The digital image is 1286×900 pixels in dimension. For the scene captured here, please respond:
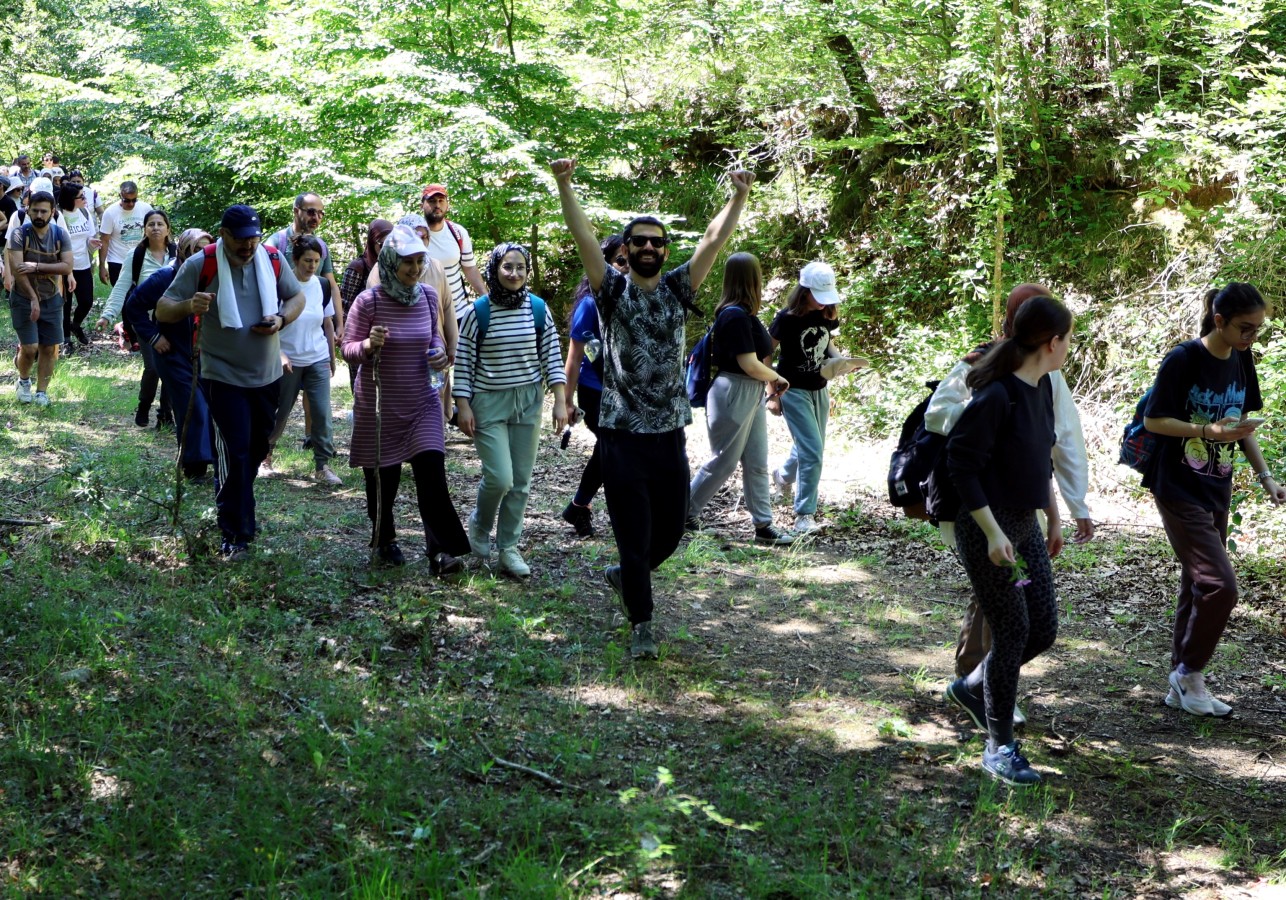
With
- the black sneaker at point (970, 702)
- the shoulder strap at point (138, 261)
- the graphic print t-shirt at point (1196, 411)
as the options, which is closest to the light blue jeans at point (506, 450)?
the black sneaker at point (970, 702)

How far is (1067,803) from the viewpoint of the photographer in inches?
180

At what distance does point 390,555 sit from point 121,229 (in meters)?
9.73

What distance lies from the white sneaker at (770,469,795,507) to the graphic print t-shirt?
375 cm

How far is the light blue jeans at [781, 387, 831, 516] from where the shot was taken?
8.32 metres

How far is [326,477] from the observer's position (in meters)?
9.18

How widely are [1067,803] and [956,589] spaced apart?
10.1 ft

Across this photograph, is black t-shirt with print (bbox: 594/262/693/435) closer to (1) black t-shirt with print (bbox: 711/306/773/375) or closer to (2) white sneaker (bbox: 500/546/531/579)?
(2) white sneaker (bbox: 500/546/531/579)

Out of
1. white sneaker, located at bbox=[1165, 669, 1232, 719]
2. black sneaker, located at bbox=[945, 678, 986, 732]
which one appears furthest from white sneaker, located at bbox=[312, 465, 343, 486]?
white sneaker, located at bbox=[1165, 669, 1232, 719]

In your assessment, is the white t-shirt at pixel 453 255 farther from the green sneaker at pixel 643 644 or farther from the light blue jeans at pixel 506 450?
the green sneaker at pixel 643 644

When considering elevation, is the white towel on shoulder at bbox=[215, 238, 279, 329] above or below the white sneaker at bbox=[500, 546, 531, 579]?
above

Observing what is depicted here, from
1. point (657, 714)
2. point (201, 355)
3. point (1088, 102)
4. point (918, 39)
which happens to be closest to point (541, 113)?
point (918, 39)

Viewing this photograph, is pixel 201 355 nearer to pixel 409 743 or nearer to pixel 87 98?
pixel 409 743

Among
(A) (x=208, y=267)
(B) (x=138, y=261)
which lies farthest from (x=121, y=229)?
(A) (x=208, y=267)

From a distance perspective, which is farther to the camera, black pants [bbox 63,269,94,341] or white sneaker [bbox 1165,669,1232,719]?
black pants [bbox 63,269,94,341]
